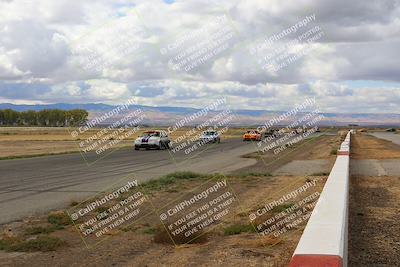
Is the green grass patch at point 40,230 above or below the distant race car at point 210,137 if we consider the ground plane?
below

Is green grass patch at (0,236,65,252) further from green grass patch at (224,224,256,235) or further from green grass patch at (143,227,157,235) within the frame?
green grass patch at (224,224,256,235)

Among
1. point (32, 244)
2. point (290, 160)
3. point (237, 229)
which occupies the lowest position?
point (237, 229)

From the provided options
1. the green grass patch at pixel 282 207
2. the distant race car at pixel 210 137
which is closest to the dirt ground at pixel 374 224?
the green grass patch at pixel 282 207

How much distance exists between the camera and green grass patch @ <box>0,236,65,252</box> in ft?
23.4

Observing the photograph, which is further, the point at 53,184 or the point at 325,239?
the point at 53,184

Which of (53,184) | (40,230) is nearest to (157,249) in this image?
(40,230)

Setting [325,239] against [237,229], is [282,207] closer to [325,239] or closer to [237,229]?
[237,229]

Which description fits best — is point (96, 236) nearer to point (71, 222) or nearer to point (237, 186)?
point (71, 222)

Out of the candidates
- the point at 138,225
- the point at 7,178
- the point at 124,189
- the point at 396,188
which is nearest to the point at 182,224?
the point at 138,225

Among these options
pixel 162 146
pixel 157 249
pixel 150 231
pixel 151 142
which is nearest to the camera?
pixel 157 249

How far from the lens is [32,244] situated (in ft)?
23.9

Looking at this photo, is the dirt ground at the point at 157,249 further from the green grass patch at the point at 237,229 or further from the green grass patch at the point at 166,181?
the green grass patch at the point at 166,181

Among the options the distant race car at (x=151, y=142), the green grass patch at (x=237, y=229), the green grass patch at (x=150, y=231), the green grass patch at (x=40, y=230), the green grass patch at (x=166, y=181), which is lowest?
the green grass patch at (x=237, y=229)

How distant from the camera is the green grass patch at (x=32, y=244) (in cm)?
714
